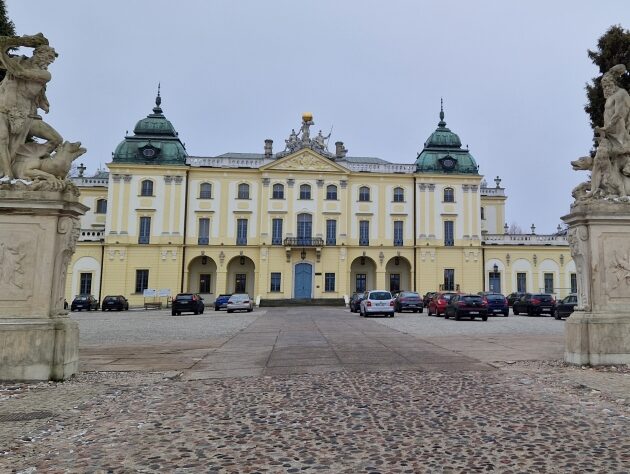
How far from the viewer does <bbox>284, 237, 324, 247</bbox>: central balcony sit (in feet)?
174

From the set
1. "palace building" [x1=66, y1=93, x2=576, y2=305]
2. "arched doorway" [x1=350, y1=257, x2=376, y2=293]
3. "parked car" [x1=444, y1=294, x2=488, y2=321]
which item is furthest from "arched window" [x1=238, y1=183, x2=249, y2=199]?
"parked car" [x1=444, y1=294, x2=488, y2=321]

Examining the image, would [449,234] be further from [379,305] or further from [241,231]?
[379,305]

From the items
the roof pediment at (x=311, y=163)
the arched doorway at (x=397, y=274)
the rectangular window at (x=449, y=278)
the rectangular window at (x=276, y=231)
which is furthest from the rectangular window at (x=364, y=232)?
the rectangular window at (x=449, y=278)

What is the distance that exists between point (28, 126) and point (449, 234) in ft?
165

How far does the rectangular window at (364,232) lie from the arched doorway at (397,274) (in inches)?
151

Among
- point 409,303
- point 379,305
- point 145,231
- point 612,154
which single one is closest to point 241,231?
point 145,231

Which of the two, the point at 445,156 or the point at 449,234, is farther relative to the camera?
the point at 445,156

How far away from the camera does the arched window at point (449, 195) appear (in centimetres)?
5541

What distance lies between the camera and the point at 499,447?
4.48 meters

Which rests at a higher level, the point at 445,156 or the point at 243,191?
the point at 445,156

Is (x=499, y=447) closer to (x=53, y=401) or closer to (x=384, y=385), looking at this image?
(x=384, y=385)

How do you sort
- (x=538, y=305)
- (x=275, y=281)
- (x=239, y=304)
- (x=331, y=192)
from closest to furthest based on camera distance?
(x=538, y=305) → (x=239, y=304) → (x=275, y=281) → (x=331, y=192)

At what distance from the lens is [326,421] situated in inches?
212

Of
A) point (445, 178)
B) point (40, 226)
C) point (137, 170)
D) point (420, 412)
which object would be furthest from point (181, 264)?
point (420, 412)
